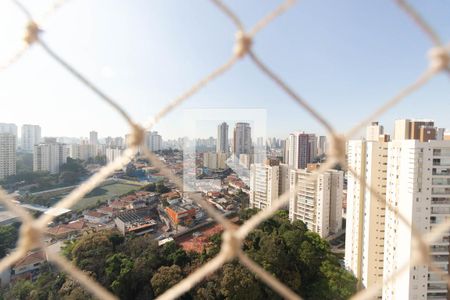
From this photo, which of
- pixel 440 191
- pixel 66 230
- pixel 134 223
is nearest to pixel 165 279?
pixel 134 223

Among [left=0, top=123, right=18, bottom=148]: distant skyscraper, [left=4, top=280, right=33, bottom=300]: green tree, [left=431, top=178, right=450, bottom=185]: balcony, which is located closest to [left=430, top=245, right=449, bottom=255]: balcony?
[left=431, top=178, right=450, bottom=185]: balcony

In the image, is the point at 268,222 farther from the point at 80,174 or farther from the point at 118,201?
the point at 80,174

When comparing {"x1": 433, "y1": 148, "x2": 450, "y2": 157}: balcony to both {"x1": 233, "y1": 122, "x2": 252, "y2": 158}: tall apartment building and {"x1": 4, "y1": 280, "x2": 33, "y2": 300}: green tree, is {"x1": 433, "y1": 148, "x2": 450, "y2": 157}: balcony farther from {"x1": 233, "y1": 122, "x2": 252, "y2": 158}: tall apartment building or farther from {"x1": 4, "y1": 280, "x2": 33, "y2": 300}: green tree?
{"x1": 4, "y1": 280, "x2": 33, "y2": 300}: green tree

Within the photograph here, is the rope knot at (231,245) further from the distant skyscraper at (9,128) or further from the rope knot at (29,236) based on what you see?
the distant skyscraper at (9,128)

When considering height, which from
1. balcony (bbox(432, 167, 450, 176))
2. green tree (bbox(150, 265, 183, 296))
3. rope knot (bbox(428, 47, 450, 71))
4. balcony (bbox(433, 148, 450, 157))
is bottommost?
green tree (bbox(150, 265, 183, 296))

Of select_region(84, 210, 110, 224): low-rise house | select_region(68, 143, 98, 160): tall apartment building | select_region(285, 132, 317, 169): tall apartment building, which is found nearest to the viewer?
select_region(84, 210, 110, 224): low-rise house

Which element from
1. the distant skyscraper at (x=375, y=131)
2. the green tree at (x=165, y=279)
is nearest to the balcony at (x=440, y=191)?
the distant skyscraper at (x=375, y=131)
